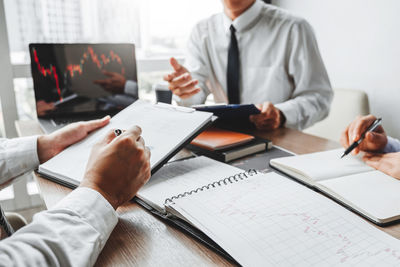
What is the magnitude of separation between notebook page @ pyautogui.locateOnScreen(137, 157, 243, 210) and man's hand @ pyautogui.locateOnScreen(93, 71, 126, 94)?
0.89 meters

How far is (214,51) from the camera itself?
1.75 meters

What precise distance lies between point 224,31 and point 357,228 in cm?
143

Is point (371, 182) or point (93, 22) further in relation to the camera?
point (93, 22)

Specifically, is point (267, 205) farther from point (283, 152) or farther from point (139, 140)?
point (283, 152)

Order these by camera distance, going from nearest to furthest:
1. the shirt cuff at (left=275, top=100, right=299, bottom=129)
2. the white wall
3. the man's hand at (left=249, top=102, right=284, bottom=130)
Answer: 1. the man's hand at (left=249, top=102, right=284, bottom=130)
2. the shirt cuff at (left=275, top=100, right=299, bottom=129)
3. the white wall

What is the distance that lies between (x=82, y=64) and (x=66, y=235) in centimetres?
119

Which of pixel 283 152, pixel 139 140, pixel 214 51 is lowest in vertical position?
pixel 283 152

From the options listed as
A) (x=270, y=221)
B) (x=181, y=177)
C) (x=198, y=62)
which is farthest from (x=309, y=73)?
(x=270, y=221)

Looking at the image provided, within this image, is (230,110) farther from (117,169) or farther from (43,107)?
(43,107)

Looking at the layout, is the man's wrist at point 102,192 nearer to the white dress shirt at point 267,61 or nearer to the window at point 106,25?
the white dress shirt at point 267,61

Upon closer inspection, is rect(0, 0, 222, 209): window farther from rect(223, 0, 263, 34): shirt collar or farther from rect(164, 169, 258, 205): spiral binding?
Result: rect(164, 169, 258, 205): spiral binding

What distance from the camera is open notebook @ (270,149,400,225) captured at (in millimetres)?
562

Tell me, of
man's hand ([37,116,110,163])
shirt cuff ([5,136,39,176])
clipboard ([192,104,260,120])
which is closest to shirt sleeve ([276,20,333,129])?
clipboard ([192,104,260,120])

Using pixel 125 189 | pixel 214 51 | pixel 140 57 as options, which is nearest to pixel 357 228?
pixel 125 189
